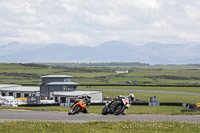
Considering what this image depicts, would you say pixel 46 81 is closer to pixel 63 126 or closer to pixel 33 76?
pixel 63 126

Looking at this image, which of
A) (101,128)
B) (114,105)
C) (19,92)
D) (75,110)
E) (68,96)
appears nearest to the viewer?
(101,128)

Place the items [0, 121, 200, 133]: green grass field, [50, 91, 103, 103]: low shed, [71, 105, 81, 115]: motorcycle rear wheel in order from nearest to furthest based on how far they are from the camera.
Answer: [0, 121, 200, 133]: green grass field
[71, 105, 81, 115]: motorcycle rear wheel
[50, 91, 103, 103]: low shed

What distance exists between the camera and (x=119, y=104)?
30.8m

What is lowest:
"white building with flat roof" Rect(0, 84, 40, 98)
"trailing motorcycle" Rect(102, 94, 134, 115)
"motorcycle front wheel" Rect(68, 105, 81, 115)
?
"motorcycle front wheel" Rect(68, 105, 81, 115)

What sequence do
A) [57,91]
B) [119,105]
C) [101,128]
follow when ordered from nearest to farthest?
[101,128] → [119,105] → [57,91]

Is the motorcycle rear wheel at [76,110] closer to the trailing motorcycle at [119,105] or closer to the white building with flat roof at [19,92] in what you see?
the trailing motorcycle at [119,105]

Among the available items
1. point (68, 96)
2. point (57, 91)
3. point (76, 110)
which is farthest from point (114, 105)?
point (57, 91)

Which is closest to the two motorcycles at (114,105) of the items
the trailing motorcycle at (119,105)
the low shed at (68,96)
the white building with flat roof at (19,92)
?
the trailing motorcycle at (119,105)

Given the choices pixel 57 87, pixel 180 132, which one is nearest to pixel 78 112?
pixel 180 132

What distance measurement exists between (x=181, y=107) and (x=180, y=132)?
123 feet

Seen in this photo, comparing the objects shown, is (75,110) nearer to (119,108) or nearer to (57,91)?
(119,108)

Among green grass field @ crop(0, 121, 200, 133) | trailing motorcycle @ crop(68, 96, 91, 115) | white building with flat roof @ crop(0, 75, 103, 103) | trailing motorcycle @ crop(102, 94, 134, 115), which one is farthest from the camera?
white building with flat roof @ crop(0, 75, 103, 103)

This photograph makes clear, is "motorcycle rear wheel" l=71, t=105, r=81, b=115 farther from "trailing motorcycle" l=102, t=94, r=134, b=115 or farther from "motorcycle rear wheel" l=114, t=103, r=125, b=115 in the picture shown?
"motorcycle rear wheel" l=114, t=103, r=125, b=115

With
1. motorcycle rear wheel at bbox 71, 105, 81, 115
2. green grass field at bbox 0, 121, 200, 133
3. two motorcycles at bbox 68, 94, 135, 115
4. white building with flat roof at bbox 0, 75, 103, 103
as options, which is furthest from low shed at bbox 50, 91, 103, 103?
green grass field at bbox 0, 121, 200, 133
